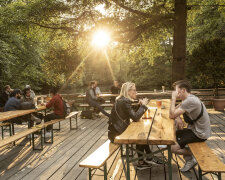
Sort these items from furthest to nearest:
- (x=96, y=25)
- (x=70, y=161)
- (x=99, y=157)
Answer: (x=96, y=25) → (x=70, y=161) → (x=99, y=157)

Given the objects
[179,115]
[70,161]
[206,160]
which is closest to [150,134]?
[206,160]

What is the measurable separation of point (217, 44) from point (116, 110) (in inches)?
486

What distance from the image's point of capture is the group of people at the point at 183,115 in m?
3.45

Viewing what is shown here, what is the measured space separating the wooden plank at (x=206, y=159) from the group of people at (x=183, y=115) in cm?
19

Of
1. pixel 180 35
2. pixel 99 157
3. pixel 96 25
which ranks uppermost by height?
pixel 96 25

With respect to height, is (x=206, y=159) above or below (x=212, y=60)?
below

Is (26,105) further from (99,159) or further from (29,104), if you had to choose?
(99,159)

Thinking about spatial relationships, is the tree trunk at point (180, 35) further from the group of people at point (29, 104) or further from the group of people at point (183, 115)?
the group of people at point (183, 115)

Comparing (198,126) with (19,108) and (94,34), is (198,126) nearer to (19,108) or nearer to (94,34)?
(19,108)

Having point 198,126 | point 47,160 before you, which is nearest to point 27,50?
point 47,160

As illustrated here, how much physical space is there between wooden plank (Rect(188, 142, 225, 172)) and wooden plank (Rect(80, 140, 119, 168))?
1.23 meters

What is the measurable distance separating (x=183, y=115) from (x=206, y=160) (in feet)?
3.48

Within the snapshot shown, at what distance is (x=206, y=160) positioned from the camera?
9.10 feet

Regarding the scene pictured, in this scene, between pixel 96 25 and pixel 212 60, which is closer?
pixel 96 25
